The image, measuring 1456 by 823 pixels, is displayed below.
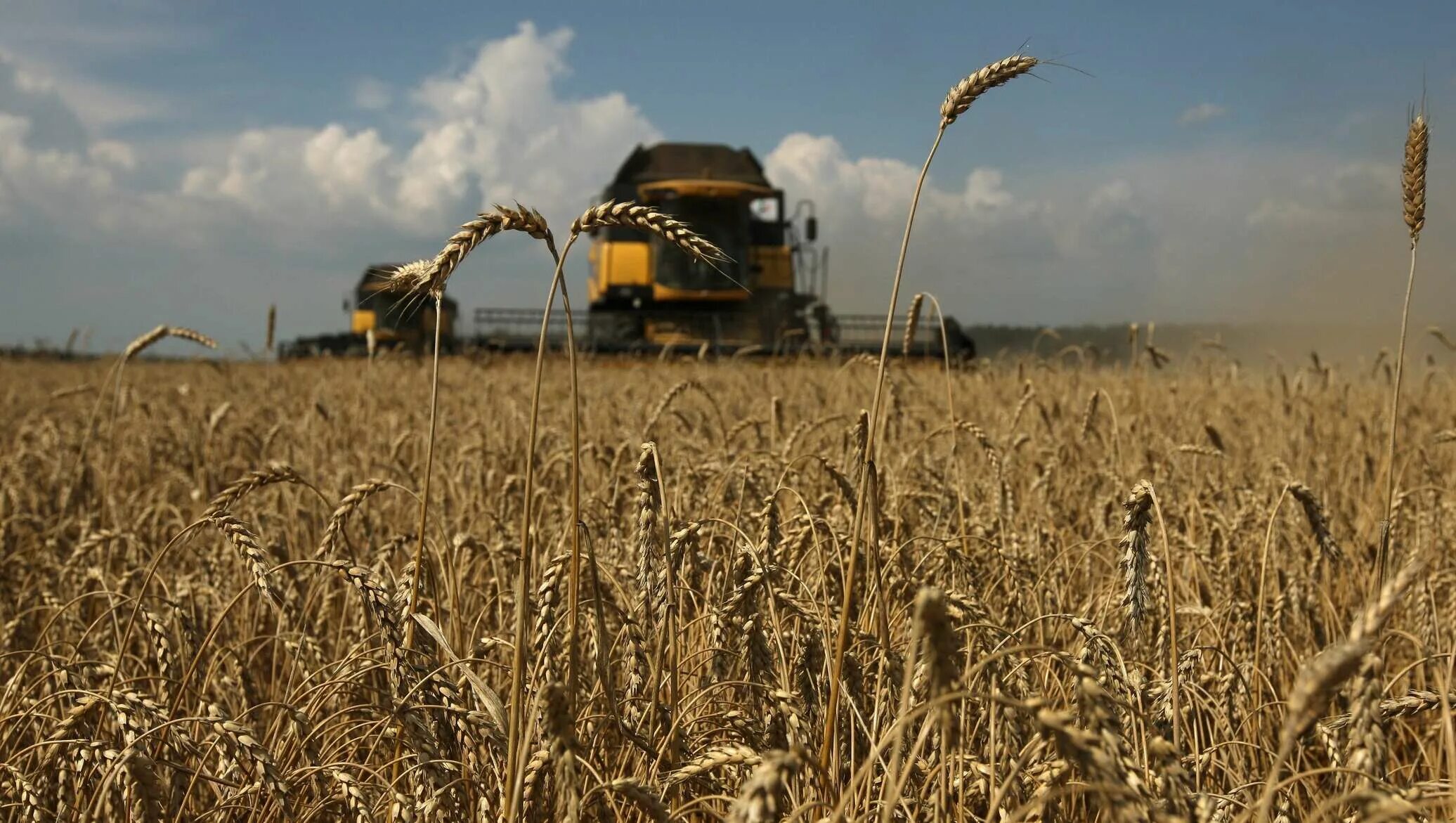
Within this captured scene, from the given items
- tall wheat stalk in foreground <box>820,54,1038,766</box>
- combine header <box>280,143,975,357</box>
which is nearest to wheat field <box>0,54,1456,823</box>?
tall wheat stalk in foreground <box>820,54,1038,766</box>

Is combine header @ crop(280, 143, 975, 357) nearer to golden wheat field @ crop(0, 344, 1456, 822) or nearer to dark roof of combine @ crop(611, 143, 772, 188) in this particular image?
dark roof of combine @ crop(611, 143, 772, 188)

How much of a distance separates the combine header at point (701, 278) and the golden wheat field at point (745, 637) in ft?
39.2

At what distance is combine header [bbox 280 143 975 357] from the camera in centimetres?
1727

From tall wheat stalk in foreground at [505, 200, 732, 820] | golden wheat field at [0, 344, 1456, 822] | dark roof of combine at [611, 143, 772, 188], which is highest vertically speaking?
dark roof of combine at [611, 143, 772, 188]

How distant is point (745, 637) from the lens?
156cm

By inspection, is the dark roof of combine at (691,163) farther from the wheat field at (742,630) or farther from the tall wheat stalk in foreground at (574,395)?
the tall wheat stalk in foreground at (574,395)

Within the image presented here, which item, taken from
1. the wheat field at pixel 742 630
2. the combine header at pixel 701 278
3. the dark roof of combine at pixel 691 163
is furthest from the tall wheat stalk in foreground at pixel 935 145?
the dark roof of combine at pixel 691 163

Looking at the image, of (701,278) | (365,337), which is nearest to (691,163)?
(701,278)

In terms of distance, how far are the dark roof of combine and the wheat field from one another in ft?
51.2

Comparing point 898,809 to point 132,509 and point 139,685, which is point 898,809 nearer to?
point 139,685

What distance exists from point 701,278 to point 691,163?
11.7 ft

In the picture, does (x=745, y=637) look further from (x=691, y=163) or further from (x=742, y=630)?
(x=691, y=163)

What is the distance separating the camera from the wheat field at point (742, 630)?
1.21m

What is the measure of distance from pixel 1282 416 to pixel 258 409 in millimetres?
6945
